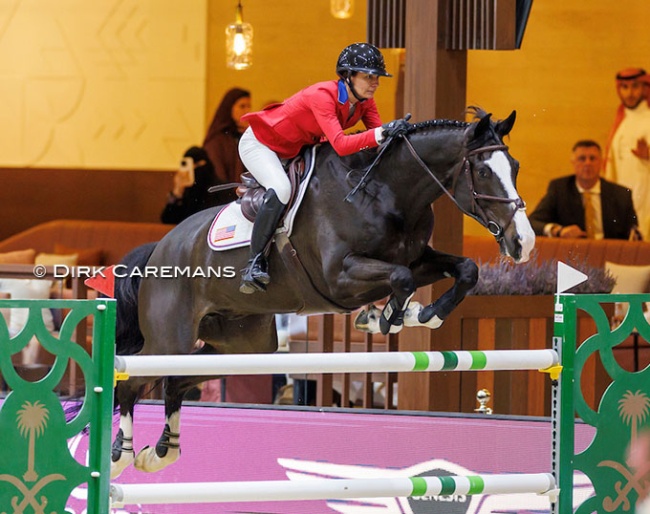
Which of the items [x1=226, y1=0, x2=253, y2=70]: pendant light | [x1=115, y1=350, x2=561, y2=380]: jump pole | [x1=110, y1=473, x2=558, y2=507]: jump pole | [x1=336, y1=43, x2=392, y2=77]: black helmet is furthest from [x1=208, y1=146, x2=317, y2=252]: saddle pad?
[x1=226, y1=0, x2=253, y2=70]: pendant light

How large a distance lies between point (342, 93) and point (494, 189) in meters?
0.62

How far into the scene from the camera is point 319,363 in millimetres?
3014

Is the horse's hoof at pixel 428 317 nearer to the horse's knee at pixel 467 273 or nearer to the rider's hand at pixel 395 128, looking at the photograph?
the horse's knee at pixel 467 273

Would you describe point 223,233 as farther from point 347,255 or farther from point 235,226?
point 347,255

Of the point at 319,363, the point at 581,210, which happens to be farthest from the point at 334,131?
the point at 581,210

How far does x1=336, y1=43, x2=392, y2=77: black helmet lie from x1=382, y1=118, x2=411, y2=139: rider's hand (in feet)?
0.54

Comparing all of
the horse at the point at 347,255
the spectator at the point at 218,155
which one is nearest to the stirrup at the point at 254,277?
the horse at the point at 347,255

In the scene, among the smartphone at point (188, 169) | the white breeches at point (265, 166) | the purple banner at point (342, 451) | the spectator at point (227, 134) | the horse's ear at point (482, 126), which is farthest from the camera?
the smartphone at point (188, 169)

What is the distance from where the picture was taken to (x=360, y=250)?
3711 mm

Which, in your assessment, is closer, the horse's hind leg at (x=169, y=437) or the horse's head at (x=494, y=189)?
the horse's head at (x=494, y=189)

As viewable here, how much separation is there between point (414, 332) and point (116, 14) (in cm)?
443

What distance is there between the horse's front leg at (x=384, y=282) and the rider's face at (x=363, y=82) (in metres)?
0.55

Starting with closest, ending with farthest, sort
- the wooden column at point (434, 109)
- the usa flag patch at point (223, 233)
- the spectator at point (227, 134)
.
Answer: the usa flag patch at point (223, 233) < the wooden column at point (434, 109) < the spectator at point (227, 134)

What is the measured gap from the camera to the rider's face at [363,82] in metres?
3.73
